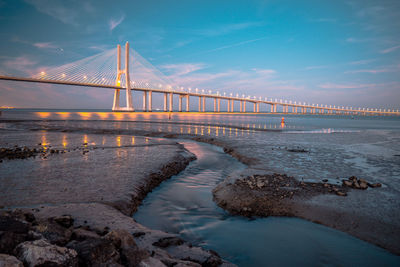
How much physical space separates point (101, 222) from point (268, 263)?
2.46 metres

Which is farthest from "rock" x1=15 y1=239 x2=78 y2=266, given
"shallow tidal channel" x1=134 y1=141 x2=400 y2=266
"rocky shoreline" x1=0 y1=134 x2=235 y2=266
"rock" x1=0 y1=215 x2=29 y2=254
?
"shallow tidal channel" x1=134 y1=141 x2=400 y2=266

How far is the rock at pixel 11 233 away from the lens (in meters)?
2.08

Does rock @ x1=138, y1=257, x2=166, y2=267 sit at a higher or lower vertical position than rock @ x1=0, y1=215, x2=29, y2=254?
lower

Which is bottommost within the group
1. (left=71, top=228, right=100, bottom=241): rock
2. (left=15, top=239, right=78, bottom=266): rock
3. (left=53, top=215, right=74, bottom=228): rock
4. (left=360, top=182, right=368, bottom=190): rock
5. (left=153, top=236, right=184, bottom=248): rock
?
(left=153, top=236, right=184, bottom=248): rock

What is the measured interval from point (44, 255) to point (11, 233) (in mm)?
536

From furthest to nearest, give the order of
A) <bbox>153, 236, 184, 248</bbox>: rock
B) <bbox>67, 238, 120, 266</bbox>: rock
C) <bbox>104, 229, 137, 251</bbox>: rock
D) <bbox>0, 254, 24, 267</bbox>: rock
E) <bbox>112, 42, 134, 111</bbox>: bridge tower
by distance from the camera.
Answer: <bbox>112, 42, 134, 111</bbox>: bridge tower
<bbox>153, 236, 184, 248</bbox>: rock
<bbox>104, 229, 137, 251</bbox>: rock
<bbox>67, 238, 120, 266</bbox>: rock
<bbox>0, 254, 24, 267</bbox>: rock

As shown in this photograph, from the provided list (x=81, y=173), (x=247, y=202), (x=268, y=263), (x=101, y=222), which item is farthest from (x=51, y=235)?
(x=81, y=173)

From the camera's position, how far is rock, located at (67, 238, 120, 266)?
212 centimetres

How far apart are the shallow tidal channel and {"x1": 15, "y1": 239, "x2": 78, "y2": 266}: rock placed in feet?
6.32

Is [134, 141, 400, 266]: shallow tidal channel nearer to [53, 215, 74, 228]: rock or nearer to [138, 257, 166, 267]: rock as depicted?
[53, 215, 74, 228]: rock

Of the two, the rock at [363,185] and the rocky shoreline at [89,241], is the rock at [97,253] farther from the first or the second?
the rock at [363,185]

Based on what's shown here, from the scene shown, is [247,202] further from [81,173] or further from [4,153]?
[4,153]

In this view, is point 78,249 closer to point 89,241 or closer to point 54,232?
point 89,241

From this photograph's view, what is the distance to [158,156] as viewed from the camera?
9.19 metres
